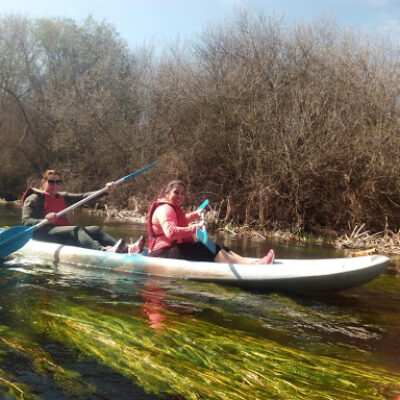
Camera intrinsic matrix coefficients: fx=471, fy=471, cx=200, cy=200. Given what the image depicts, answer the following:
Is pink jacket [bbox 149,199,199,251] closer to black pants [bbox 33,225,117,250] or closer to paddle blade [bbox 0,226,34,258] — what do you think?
black pants [bbox 33,225,117,250]

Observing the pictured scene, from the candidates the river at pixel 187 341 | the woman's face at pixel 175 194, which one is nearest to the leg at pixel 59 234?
the river at pixel 187 341

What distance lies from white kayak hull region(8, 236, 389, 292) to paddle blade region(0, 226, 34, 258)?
0.84 meters

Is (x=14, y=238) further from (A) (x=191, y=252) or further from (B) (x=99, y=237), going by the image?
(A) (x=191, y=252)

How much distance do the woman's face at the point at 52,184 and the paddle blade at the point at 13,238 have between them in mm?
679

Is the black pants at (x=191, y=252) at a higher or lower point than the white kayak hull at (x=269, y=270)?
higher

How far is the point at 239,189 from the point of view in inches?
485

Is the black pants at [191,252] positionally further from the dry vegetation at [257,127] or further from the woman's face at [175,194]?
the dry vegetation at [257,127]

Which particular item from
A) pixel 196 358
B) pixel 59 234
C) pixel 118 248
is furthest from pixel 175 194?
pixel 196 358

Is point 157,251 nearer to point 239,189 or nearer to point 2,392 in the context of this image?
point 2,392

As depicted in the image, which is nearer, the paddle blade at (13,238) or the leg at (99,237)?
the paddle blade at (13,238)

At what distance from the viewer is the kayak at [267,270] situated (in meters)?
4.49

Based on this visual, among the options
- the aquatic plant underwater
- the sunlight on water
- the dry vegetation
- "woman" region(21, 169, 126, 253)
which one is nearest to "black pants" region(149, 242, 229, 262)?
the aquatic plant underwater

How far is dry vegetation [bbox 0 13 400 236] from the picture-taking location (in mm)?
10305

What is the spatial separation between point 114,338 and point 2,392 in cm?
83
